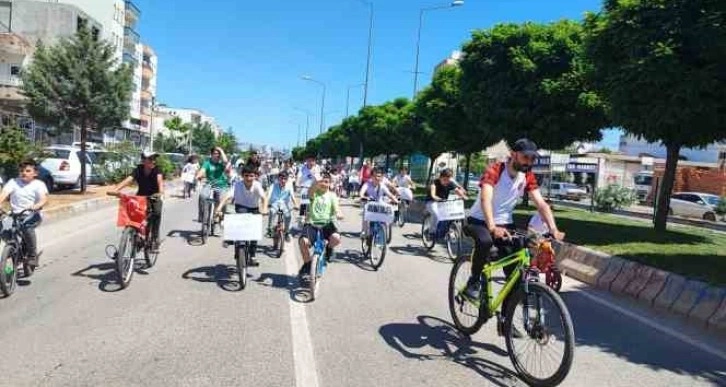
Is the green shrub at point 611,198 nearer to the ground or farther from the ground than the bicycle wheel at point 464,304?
farther from the ground

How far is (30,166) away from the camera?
322 inches

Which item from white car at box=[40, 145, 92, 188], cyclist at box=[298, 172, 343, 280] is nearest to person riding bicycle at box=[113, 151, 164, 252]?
cyclist at box=[298, 172, 343, 280]

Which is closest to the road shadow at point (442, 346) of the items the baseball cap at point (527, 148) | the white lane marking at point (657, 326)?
the baseball cap at point (527, 148)

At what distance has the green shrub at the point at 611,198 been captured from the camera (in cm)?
3272

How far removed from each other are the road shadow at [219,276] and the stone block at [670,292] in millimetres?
5622

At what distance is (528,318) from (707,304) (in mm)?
4070

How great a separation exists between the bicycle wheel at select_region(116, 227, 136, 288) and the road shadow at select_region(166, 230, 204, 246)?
397 cm

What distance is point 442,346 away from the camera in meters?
6.15

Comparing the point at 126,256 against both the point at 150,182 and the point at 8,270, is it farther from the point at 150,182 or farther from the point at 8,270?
the point at 150,182

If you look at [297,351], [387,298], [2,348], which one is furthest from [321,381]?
[387,298]

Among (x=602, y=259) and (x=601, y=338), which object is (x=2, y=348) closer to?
(x=601, y=338)

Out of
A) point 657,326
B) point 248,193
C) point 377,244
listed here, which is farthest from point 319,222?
point 657,326

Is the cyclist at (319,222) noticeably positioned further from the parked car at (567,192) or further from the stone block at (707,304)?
the parked car at (567,192)

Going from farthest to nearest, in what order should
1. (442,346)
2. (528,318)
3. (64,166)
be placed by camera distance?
(64,166) < (442,346) < (528,318)
